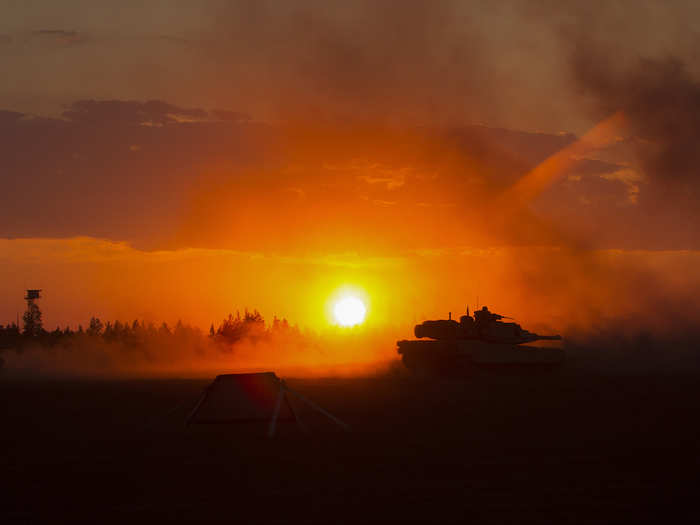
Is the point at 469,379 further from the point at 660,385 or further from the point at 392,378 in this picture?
the point at 660,385

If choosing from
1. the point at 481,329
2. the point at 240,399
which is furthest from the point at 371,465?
the point at 481,329

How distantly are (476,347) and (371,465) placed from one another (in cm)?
2895

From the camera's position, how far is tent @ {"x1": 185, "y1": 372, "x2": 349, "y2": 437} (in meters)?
23.9

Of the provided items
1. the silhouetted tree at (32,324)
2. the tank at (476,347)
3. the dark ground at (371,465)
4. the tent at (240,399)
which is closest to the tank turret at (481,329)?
the tank at (476,347)

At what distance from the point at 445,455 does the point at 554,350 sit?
29.9m

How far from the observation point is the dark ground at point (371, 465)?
37.8 ft

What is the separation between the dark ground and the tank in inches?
552

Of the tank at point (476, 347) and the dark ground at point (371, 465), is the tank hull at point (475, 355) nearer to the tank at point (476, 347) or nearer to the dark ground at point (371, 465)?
the tank at point (476, 347)

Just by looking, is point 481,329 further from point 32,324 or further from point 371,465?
point 32,324

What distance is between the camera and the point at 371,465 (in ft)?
51.1

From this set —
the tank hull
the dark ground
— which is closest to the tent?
the dark ground

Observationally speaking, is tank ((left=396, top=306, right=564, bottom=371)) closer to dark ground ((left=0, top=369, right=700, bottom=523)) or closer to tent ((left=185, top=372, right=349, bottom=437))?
dark ground ((left=0, top=369, right=700, bottom=523))

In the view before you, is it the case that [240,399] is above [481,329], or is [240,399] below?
below

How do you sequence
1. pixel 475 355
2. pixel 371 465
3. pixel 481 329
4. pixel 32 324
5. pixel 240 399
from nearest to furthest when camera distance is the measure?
pixel 371 465 → pixel 240 399 → pixel 475 355 → pixel 481 329 → pixel 32 324
